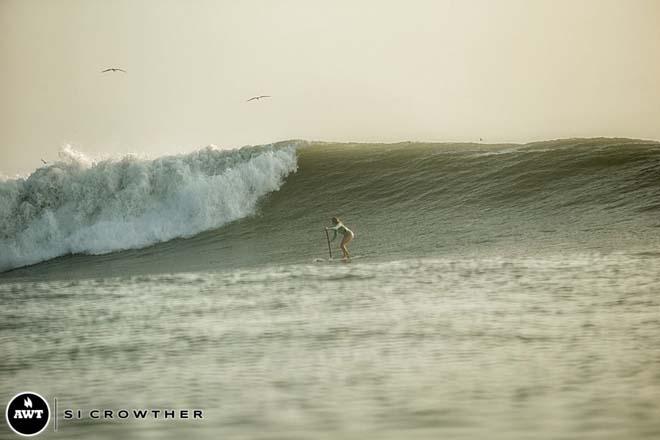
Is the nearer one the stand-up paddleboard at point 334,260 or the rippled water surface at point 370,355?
the rippled water surface at point 370,355

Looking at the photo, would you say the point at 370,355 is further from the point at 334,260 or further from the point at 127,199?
the point at 127,199

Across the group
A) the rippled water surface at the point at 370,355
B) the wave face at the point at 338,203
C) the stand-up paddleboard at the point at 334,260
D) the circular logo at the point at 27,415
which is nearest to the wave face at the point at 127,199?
the wave face at the point at 338,203

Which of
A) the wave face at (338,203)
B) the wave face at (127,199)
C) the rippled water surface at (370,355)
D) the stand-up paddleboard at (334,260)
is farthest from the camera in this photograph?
the wave face at (127,199)

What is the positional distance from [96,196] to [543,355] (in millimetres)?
14604

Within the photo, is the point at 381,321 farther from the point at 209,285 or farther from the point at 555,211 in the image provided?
the point at 555,211

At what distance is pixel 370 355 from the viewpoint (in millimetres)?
4445

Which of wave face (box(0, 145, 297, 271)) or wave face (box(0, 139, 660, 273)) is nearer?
wave face (box(0, 139, 660, 273))

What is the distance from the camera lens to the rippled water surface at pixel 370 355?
3.20m

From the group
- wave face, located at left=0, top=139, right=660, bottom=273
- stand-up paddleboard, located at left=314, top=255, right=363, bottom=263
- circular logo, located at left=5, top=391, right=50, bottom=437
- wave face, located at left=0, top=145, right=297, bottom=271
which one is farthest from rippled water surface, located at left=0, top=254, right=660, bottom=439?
wave face, located at left=0, top=145, right=297, bottom=271

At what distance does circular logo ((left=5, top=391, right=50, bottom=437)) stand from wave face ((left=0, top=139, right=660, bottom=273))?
6795 mm

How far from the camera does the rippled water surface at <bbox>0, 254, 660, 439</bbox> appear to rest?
3.20 metres

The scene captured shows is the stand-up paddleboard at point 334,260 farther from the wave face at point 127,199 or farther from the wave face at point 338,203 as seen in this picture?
the wave face at point 127,199

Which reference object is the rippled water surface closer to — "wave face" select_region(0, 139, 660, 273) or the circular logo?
the circular logo

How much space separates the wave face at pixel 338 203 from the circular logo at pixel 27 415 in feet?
22.3
